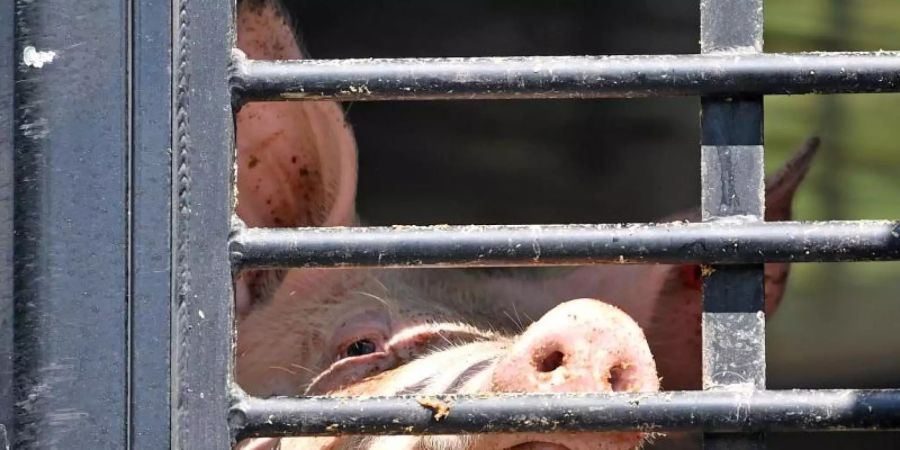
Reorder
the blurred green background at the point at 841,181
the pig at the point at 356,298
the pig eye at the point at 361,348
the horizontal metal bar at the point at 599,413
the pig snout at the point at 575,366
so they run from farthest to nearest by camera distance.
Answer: the blurred green background at the point at 841,181 < the pig eye at the point at 361,348 < the pig at the point at 356,298 < the pig snout at the point at 575,366 < the horizontal metal bar at the point at 599,413

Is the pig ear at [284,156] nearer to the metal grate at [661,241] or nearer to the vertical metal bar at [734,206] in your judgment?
the metal grate at [661,241]

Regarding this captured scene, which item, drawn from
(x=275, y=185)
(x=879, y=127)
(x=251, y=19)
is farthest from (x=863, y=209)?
(x=251, y=19)

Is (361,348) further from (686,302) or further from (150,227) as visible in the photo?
(150,227)

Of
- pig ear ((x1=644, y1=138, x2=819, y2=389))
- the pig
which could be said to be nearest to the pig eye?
the pig

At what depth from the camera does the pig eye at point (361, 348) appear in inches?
98.2

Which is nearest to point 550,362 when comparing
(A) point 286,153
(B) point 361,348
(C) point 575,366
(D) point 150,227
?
(C) point 575,366

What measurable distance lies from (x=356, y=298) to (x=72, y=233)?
4.52ft

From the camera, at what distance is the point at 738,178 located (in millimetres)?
1389

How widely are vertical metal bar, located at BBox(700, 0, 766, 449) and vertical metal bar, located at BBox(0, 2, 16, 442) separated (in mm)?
727

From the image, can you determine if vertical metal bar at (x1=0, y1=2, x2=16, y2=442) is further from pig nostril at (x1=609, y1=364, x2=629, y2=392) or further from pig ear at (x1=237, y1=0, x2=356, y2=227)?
pig ear at (x1=237, y1=0, x2=356, y2=227)

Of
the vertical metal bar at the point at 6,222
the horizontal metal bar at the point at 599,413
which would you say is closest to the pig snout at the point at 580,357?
the horizontal metal bar at the point at 599,413

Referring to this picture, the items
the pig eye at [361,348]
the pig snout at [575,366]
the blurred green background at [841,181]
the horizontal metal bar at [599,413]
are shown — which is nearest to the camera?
the horizontal metal bar at [599,413]

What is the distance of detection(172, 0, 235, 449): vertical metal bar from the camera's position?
54.0 inches

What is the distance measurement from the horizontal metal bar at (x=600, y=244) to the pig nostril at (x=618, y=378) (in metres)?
0.22
